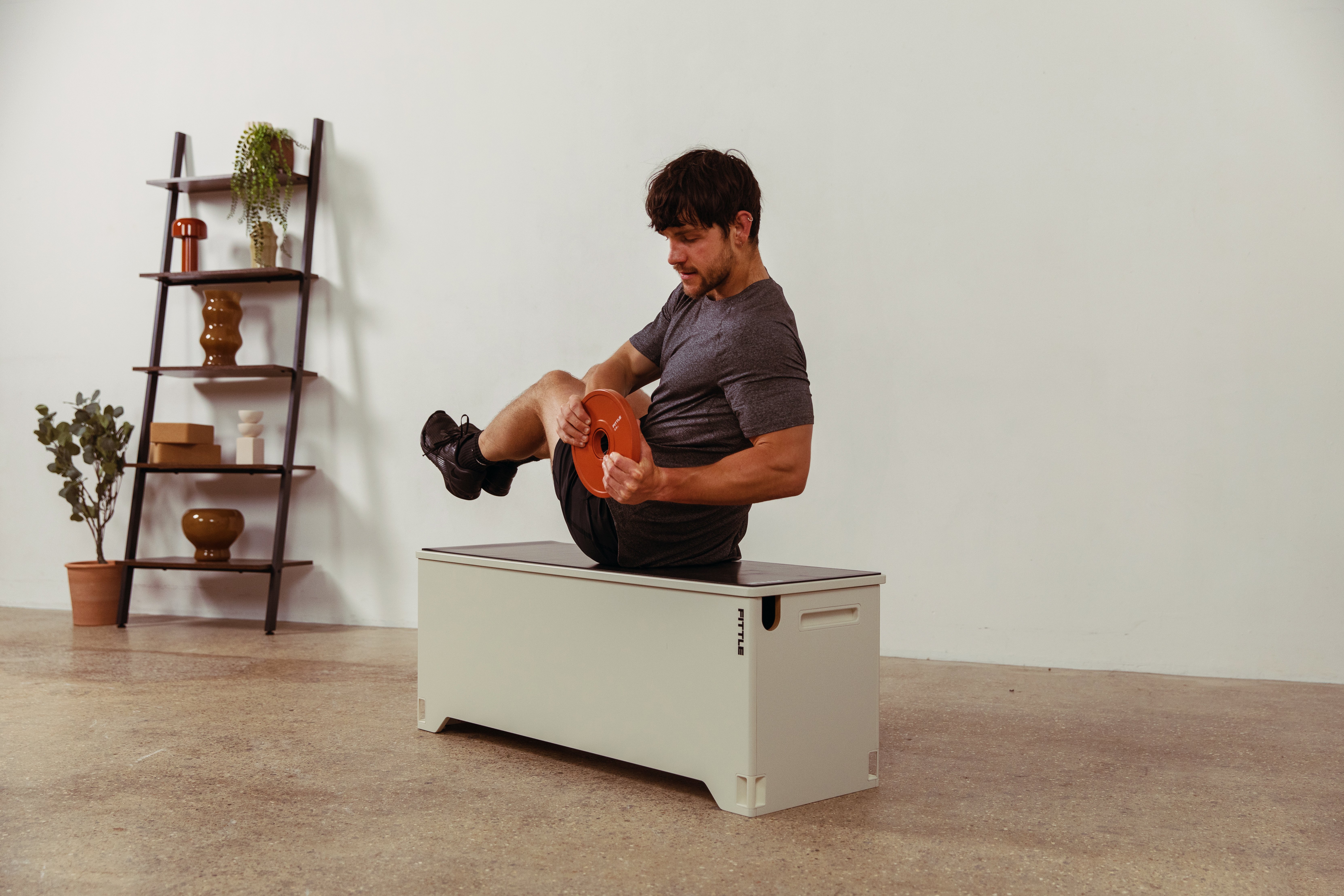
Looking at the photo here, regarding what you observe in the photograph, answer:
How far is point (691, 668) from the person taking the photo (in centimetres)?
191

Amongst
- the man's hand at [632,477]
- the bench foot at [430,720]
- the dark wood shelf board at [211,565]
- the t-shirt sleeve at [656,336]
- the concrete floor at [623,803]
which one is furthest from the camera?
the dark wood shelf board at [211,565]

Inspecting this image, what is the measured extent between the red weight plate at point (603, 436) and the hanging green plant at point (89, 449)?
279cm

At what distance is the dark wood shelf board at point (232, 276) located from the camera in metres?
3.91

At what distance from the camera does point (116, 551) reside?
434 centimetres

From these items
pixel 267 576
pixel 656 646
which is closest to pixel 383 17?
pixel 267 576

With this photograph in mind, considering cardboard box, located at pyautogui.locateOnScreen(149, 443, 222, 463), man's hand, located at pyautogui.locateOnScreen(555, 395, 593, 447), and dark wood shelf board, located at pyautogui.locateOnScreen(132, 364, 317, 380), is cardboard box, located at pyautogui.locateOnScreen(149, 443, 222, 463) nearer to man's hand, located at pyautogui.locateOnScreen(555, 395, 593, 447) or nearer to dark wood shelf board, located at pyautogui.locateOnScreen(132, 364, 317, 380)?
dark wood shelf board, located at pyautogui.locateOnScreen(132, 364, 317, 380)

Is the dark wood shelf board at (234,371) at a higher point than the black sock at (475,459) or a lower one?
higher

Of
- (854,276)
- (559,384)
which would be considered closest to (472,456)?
(559,384)

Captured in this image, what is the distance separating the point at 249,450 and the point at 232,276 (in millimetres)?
658

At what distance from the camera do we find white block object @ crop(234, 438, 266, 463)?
3.98 meters

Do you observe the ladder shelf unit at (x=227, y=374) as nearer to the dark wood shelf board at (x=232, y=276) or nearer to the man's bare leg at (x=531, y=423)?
the dark wood shelf board at (x=232, y=276)

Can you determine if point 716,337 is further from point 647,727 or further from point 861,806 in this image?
point 861,806

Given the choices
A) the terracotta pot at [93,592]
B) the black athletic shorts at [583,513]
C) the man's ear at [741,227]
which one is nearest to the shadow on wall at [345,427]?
the terracotta pot at [93,592]

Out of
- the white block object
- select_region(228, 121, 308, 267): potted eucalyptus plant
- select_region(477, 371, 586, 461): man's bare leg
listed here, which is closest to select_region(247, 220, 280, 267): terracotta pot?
select_region(228, 121, 308, 267): potted eucalyptus plant
